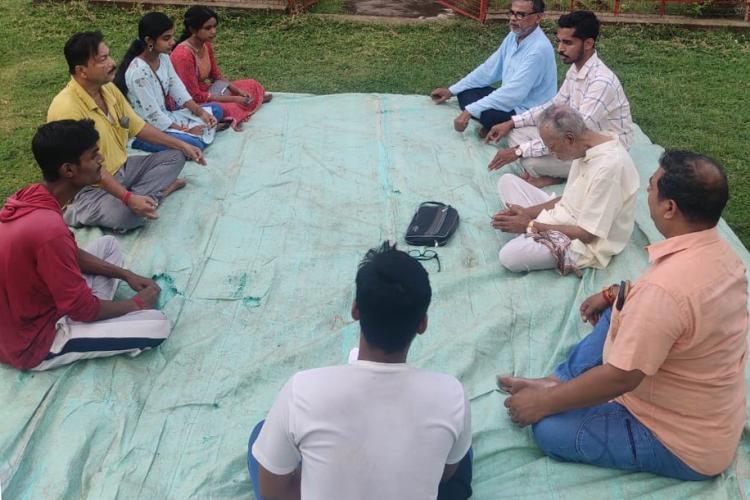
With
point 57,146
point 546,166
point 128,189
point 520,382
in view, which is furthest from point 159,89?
point 520,382

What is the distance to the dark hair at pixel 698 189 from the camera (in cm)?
240

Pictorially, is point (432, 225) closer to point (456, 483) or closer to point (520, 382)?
point (520, 382)

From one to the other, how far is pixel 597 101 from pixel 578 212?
1.20 meters

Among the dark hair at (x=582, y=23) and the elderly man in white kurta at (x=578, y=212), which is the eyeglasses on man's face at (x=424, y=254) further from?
the dark hair at (x=582, y=23)

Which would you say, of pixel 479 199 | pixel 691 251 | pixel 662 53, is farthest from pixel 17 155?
pixel 662 53

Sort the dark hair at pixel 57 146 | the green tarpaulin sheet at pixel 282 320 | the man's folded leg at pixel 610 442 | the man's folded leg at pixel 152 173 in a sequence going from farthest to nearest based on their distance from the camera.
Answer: the man's folded leg at pixel 152 173, the dark hair at pixel 57 146, the green tarpaulin sheet at pixel 282 320, the man's folded leg at pixel 610 442

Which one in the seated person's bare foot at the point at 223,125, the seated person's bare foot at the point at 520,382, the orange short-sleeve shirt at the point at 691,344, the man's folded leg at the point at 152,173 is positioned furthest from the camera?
the seated person's bare foot at the point at 223,125

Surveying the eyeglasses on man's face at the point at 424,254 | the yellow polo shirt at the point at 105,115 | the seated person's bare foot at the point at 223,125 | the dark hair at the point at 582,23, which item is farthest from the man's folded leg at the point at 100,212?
the dark hair at the point at 582,23

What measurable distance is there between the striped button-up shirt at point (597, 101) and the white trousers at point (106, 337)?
284 cm

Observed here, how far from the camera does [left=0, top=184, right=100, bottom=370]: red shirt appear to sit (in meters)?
2.99

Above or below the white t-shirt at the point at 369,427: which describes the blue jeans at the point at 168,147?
below

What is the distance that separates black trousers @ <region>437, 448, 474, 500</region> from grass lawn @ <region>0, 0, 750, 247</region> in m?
3.83

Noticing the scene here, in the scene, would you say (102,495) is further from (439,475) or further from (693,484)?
(693,484)

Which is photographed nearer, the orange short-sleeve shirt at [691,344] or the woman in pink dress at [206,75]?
the orange short-sleeve shirt at [691,344]
